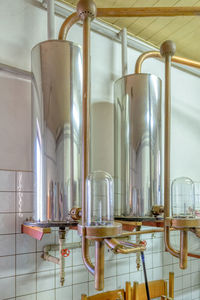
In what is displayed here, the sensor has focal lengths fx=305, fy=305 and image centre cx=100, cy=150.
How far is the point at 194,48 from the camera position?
2.41 meters

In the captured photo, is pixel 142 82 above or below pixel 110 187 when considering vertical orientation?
above

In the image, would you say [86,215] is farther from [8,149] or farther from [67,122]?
[8,149]

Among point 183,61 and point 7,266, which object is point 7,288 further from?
point 183,61

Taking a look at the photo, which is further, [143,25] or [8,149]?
[143,25]

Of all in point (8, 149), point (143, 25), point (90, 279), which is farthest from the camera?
point (143, 25)

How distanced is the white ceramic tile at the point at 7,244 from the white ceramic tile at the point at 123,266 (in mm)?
753

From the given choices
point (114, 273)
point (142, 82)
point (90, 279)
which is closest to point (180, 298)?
point (114, 273)

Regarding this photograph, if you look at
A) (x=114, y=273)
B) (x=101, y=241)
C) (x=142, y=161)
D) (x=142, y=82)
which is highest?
(x=142, y=82)

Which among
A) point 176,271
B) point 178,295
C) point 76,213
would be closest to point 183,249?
point 76,213

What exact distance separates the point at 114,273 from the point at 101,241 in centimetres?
101

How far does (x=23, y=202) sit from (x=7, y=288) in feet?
1.39

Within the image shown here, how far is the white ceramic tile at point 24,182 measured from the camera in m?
1.59

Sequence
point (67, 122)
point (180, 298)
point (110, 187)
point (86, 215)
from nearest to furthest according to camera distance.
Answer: point (86, 215) → point (110, 187) → point (67, 122) → point (180, 298)

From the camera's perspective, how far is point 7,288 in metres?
1.51
